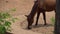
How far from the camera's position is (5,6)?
10.3 m

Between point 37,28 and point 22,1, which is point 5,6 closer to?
point 22,1

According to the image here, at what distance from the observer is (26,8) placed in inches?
403

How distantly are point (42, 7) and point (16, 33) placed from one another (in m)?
1.62

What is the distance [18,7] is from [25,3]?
A: 31.0 inches

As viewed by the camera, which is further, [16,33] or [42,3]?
[42,3]

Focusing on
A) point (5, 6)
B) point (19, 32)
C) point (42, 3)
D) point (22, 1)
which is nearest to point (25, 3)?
point (22, 1)

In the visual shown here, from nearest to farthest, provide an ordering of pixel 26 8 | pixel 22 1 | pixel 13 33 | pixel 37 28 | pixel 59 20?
1. pixel 59 20
2. pixel 13 33
3. pixel 37 28
4. pixel 26 8
5. pixel 22 1

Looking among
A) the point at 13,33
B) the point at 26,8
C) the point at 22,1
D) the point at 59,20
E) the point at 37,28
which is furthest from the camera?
the point at 22,1

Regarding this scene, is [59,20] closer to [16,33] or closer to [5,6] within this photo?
[16,33]

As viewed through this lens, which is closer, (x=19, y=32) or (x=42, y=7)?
(x=19, y=32)

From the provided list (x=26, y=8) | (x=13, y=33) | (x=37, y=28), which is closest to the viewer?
(x=13, y=33)

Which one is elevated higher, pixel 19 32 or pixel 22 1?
pixel 22 1

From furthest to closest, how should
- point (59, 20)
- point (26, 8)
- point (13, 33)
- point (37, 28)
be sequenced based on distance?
1. point (26, 8)
2. point (37, 28)
3. point (13, 33)
4. point (59, 20)

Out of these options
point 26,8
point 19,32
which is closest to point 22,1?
point 26,8
